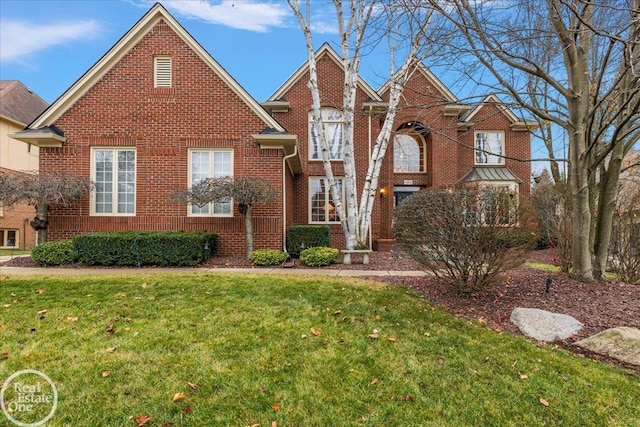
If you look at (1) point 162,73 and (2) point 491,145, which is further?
(2) point 491,145

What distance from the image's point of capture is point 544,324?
439 cm

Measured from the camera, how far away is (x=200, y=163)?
33.9 ft

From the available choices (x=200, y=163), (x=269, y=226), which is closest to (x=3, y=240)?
(x=200, y=163)

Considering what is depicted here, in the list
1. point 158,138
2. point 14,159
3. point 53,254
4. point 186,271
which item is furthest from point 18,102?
point 186,271

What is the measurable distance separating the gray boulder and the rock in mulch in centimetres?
26

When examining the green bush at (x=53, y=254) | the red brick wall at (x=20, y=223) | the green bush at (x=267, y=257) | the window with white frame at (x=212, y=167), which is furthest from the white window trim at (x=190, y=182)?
the red brick wall at (x=20, y=223)

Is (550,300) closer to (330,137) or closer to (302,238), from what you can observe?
(302,238)

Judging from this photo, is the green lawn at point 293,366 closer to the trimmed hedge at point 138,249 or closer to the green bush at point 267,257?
the trimmed hedge at point 138,249

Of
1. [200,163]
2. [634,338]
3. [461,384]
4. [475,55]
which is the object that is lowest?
[461,384]

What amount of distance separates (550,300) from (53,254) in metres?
10.8

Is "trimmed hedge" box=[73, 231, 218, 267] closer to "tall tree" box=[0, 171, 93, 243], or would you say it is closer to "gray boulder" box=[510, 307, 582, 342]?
"tall tree" box=[0, 171, 93, 243]

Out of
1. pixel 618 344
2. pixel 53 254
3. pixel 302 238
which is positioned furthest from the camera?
pixel 302 238

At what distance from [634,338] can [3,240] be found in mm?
27837

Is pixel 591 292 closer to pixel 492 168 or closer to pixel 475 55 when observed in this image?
pixel 475 55
